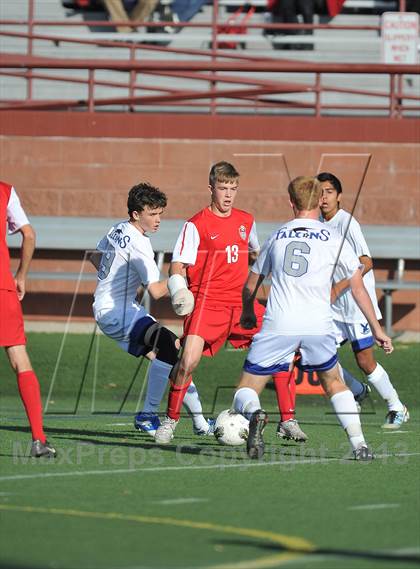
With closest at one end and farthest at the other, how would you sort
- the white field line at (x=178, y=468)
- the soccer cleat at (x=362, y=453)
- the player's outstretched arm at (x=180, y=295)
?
the white field line at (x=178, y=468), the soccer cleat at (x=362, y=453), the player's outstretched arm at (x=180, y=295)

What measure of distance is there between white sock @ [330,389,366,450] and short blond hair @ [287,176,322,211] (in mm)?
1215

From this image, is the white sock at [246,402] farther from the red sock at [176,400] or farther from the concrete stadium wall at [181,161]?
the concrete stadium wall at [181,161]

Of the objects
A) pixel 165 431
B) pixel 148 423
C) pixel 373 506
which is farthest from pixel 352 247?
pixel 373 506

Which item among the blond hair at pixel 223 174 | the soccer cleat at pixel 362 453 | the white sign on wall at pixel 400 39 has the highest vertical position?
the white sign on wall at pixel 400 39

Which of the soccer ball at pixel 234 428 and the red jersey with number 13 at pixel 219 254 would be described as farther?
the red jersey with number 13 at pixel 219 254

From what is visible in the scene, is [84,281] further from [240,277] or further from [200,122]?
[240,277]

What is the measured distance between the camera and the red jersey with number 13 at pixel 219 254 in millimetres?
10047

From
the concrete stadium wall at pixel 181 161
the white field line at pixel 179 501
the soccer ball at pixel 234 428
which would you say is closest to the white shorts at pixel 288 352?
the soccer ball at pixel 234 428

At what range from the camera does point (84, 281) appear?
16.2 meters

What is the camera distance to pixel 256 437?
8695 millimetres

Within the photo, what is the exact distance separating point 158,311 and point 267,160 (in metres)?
2.20

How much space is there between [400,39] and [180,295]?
10.2 metres

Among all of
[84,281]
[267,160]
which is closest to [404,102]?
[267,160]

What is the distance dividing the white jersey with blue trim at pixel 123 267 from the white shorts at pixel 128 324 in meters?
0.05
